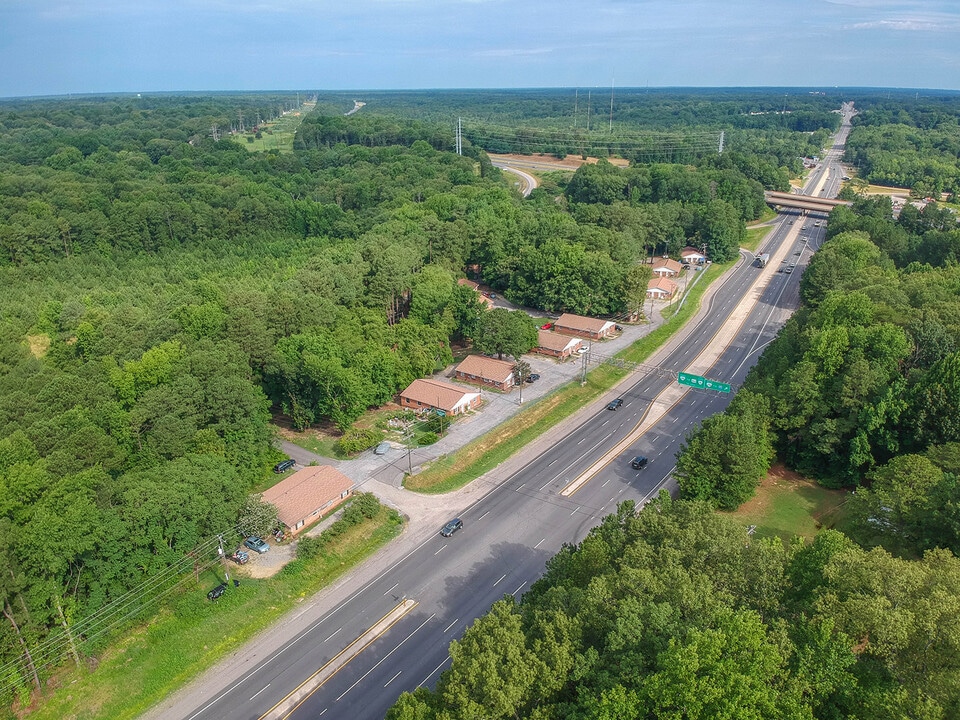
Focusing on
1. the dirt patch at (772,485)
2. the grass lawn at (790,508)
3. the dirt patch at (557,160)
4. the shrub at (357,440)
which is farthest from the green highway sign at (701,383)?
the dirt patch at (557,160)

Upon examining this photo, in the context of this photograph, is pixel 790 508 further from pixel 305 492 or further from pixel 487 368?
pixel 305 492

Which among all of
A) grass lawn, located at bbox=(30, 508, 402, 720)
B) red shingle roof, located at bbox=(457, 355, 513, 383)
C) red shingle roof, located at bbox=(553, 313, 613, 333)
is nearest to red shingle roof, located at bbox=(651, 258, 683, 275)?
red shingle roof, located at bbox=(553, 313, 613, 333)

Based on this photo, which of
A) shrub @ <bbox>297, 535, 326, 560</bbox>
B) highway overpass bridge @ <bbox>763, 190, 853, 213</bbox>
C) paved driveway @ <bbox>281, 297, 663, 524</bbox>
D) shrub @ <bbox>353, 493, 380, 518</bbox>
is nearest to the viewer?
shrub @ <bbox>297, 535, 326, 560</bbox>

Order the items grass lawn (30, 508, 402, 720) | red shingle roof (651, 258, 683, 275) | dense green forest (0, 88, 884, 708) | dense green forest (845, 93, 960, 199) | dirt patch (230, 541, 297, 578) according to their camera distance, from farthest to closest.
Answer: dense green forest (845, 93, 960, 199), red shingle roof (651, 258, 683, 275), dirt patch (230, 541, 297, 578), dense green forest (0, 88, 884, 708), grass lawn (30, 508, 402, 720)

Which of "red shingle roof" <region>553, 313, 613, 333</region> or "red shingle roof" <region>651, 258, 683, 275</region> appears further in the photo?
"red shingle roof" <region>651, 258, 683, 275</region>

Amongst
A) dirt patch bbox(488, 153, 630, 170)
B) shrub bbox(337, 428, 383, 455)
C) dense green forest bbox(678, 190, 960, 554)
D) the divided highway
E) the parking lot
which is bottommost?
the divided highway

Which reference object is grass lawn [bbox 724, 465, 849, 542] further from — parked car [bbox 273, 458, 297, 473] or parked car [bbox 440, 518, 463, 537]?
parked car [bbox 273, 458, 297, 473]

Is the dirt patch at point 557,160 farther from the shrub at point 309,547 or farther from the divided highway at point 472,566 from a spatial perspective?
the shrub at point 309,547

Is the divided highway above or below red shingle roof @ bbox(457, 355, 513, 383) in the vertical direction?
below
